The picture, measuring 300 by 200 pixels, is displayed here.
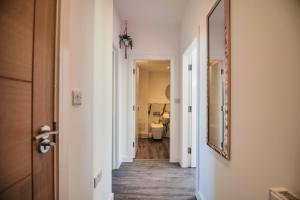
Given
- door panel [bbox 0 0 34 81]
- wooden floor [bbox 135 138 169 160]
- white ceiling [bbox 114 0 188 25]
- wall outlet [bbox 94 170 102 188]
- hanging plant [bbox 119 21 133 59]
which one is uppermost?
white ceiling [bbox 114 0 188 25]

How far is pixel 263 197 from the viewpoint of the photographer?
1.11 metres

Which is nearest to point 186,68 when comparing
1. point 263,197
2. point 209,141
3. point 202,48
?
point 202,48

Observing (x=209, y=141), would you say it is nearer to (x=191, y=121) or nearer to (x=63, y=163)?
(x=63, y=163)

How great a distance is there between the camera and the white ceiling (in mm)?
3230

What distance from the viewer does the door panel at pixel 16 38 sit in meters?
0.81

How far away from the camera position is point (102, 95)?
2.06 metres

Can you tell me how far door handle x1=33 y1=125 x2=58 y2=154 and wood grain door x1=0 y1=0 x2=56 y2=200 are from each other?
0.02 meters

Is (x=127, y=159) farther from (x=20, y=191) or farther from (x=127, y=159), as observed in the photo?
(x=20, y=191)

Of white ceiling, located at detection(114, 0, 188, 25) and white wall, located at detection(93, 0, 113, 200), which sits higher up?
white ceiling, located at detection(114, 0, 188, 25)

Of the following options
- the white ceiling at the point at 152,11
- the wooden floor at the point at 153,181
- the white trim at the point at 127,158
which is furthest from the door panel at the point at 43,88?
Result: the white trim at the point at 127,158

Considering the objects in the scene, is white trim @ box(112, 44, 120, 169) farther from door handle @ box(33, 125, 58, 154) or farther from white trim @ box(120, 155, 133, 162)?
door handle @ box(33, 125, 58, 154)

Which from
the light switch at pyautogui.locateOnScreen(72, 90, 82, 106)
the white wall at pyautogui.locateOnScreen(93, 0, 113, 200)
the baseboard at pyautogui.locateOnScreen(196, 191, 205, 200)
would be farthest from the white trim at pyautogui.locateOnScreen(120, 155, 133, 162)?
the light switch at pyautogui.locateOnScreen(72, 90, 82, 106)

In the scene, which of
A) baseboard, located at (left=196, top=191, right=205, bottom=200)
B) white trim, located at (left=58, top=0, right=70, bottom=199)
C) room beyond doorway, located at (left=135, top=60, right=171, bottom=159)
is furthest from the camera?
room beyond doorway, located at (left=135, top=60, right=171, bottom=159)

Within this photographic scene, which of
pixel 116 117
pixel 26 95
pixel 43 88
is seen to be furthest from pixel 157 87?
pixel 26 95
